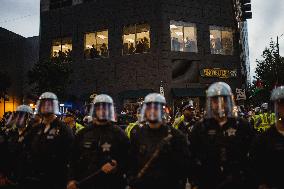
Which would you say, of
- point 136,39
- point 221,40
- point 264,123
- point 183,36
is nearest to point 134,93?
point 136,39

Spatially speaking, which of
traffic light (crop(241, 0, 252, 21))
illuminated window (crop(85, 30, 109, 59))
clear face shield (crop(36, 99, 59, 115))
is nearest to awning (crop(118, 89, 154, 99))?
illuminated window (crop(85, 30, 109, 59))

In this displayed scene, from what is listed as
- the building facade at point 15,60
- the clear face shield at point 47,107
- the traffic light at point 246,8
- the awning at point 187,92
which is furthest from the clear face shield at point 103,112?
the building facade at point 15,60

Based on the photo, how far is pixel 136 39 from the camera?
29828 mm

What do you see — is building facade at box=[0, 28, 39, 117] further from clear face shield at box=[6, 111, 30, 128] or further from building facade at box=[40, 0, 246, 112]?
clear face shield at box=[6, 111, 30, 128]

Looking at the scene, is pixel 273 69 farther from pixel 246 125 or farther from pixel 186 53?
pixel 246 125

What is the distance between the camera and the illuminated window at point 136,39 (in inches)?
1153

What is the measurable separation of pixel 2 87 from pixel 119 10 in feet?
38.9

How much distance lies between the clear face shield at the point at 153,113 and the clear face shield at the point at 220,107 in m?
0.64

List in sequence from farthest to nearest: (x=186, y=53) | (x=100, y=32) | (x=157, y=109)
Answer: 1. (x=100, y=32)
2. (x=186, y=53)
3. (x=157, y=109)

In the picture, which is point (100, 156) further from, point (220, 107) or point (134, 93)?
point (134, 93)

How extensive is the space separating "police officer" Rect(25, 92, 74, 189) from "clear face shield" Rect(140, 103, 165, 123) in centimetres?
129

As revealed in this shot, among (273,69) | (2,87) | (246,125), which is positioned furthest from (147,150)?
(2,87)

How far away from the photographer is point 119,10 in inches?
1214

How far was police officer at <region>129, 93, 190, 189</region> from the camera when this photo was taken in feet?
15.7
